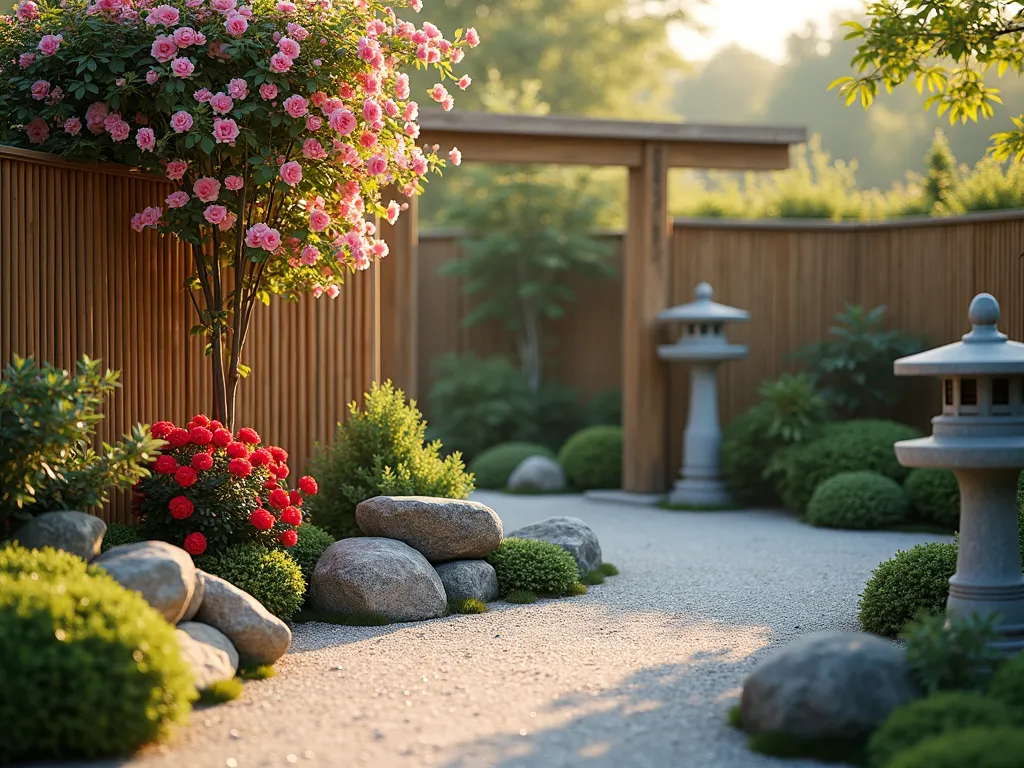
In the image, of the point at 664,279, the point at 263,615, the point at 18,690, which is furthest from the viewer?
the point at 664,279

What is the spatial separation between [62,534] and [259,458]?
4.58 ft

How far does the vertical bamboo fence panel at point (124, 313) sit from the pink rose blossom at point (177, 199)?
40 cm

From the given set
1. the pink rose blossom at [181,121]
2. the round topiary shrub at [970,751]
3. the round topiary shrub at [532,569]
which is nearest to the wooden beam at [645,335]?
the round topiary shrub at [532,569]

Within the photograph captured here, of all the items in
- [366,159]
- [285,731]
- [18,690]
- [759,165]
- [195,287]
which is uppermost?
[759,165]

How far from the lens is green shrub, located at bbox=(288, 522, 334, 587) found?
6.17m

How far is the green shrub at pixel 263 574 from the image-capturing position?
18.0 ft

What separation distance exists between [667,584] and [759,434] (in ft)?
12.4

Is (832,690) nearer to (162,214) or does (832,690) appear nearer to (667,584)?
(667,584)

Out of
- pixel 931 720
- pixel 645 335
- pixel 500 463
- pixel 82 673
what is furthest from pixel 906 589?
pixel 500 463

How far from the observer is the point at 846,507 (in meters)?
9.43

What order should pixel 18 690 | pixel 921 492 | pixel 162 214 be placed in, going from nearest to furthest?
pixel 18 690 → pixel 162 214 → pixel 921 492

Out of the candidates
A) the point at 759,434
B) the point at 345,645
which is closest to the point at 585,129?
the point at 759,434

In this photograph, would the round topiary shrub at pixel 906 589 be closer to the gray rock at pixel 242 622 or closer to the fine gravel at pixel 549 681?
the fine gravel at pixel 549 681

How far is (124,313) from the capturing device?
20.3 ft
